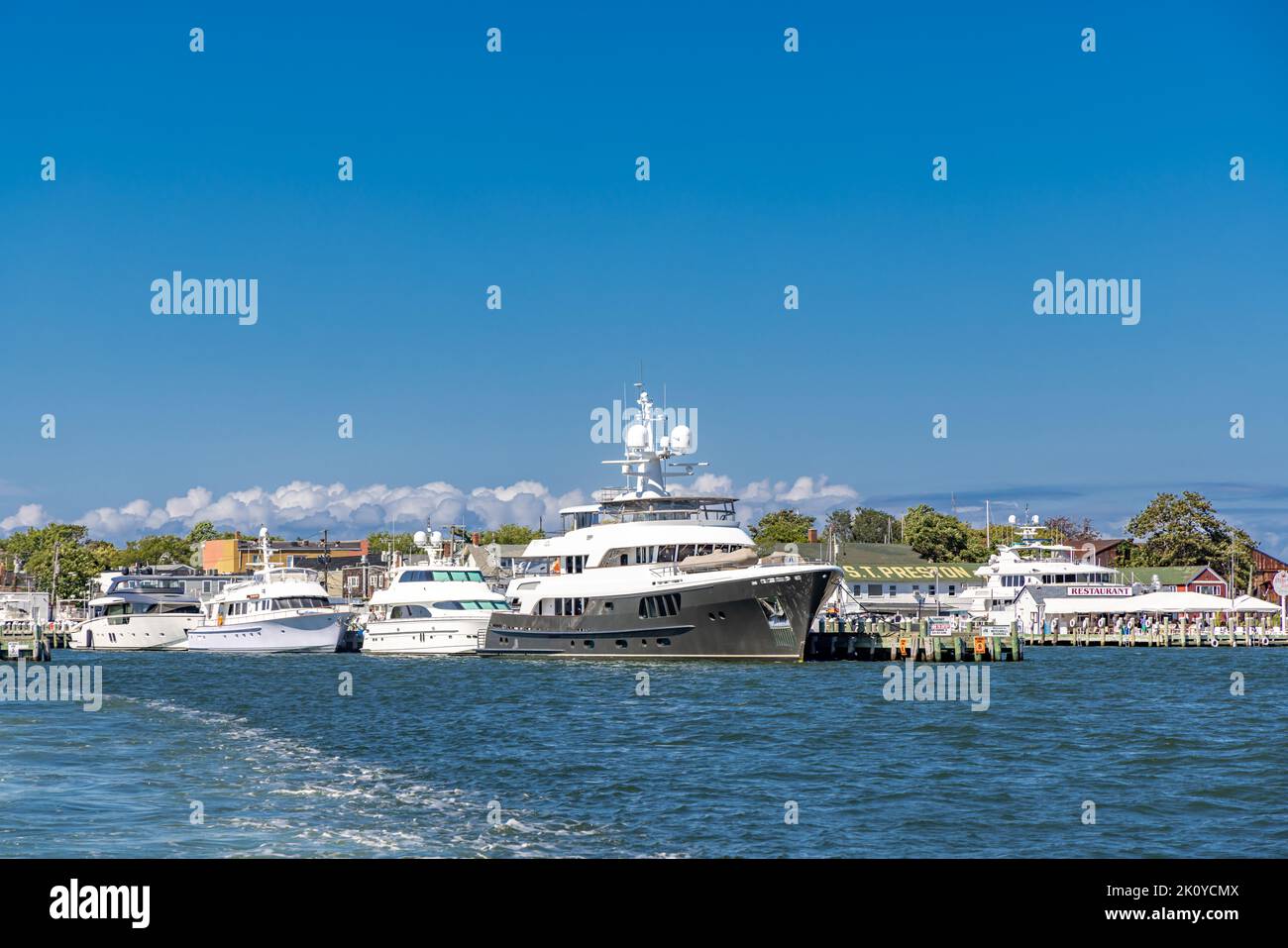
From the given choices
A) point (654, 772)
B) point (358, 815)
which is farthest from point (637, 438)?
point (358, 815)

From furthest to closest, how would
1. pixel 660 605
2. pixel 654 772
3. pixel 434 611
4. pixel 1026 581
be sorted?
pixel 1026 581 < pixel 434 611 < pixel 660 605 < pixel 654 772

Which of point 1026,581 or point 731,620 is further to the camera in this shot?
point 1026,581

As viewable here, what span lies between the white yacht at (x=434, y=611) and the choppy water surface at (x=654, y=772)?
27410 millimetres

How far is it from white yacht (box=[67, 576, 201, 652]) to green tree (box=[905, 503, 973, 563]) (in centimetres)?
7642

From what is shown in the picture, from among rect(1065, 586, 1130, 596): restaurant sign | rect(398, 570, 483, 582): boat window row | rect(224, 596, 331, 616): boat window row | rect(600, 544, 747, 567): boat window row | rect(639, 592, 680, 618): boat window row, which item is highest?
rect(600, 544, 747, 567): boat window row

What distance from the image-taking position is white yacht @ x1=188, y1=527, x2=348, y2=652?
8594cm

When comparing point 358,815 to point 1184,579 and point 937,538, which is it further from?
point 937,538

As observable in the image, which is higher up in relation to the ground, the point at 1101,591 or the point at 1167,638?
the point at 1101,591

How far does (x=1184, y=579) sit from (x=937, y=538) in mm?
34049

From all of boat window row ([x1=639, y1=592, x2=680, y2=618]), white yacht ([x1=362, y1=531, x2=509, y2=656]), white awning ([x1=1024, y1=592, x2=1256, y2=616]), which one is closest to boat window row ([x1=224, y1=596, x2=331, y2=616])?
white yacht ([x1=362, y1=531, x2=509, y2=656])

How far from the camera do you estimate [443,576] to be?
81.3m

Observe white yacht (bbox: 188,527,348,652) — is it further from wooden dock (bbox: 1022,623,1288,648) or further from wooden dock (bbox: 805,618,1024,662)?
wooden dock (bbox: 1022,623,1288,648)

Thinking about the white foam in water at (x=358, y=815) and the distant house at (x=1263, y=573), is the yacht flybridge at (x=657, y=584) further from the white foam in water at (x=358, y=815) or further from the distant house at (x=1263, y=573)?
the distant house at (x=1263, y=573)

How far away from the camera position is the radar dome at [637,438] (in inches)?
2771
